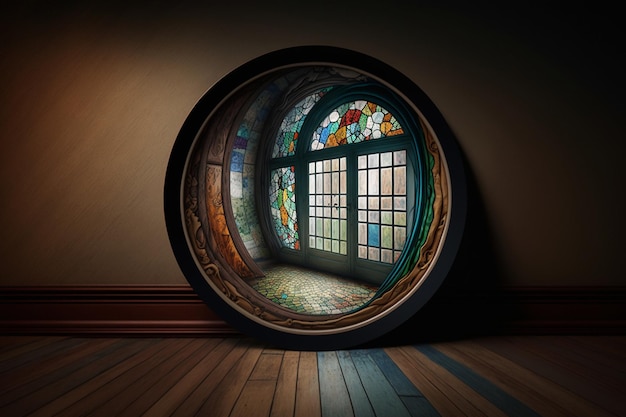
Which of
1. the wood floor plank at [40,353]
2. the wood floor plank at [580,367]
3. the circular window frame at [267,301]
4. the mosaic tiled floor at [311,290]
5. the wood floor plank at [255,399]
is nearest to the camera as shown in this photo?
the wood floor plank at [255,399]

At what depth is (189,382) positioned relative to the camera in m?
1.06

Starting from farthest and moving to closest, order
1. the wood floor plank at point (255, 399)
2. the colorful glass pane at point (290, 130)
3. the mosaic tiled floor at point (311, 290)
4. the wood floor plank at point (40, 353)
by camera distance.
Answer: the colorful glass pane at point (290, 130)
the mosaic tiled floor at point (311, 290)
the wood floor plank at point (40, 353)
the wood floor plank at point (255, 399)

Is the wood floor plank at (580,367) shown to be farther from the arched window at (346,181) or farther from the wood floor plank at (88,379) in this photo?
the wood floor plank at (88,379)

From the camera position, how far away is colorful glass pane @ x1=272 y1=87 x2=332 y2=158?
153 centimetres

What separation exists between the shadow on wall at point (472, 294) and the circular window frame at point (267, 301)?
0.21m

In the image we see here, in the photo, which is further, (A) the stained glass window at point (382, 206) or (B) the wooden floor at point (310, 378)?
(A) the stained glass window at point (382, 206)

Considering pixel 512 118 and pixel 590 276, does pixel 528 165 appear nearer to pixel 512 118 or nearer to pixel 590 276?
Answer: pixel 512 118

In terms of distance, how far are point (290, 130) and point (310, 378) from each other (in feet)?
3.83

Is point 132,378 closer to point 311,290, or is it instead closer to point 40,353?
point 40,353

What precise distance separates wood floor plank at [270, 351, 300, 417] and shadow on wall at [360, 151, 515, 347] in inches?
24.5

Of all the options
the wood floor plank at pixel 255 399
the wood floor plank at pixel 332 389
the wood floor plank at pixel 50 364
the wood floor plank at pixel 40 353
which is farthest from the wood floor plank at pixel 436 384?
the wood floor plank at pixel 40 353

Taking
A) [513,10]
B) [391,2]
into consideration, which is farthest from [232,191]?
[513,10]

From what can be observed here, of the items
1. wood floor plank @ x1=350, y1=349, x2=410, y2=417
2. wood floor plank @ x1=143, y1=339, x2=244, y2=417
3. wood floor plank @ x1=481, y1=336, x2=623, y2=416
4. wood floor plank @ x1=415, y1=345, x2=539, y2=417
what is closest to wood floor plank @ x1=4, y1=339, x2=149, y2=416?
wood floor plank @ x1=143, y1=339, x2=244, y2=417

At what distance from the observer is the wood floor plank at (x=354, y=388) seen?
0.89m
